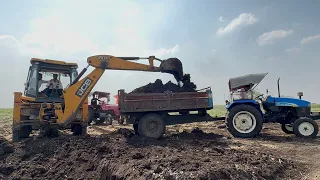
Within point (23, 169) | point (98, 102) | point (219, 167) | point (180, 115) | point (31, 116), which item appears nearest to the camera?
point (219, 167)

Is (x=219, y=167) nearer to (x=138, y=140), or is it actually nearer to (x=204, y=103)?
(x=138, y=140)

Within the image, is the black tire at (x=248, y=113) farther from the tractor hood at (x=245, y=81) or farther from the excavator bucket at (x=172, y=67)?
the excavator bucket at (x=172, y=67)

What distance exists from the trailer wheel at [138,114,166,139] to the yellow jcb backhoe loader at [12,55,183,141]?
1.87 metres

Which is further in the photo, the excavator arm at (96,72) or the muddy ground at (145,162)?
the excavator arm at (96,72)

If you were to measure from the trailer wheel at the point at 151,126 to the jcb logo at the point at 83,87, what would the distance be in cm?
222

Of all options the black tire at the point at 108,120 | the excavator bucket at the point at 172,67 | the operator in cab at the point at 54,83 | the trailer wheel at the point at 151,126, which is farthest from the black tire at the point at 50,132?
the black tire at the point at 108,120

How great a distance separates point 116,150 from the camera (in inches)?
248

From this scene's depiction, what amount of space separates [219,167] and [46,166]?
12.5ft

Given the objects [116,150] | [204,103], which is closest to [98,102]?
[204,103]

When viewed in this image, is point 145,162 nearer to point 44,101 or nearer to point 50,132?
point 50,132

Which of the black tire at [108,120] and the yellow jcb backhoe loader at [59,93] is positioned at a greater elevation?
the yellow jcb backhoe loader at [59,93]

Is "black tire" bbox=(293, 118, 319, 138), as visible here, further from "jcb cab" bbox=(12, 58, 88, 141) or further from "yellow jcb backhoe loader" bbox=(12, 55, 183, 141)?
"jcb cab" bbox=(12, 58, 88, 141)

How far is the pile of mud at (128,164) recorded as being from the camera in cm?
427

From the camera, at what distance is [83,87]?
936 centimetres
